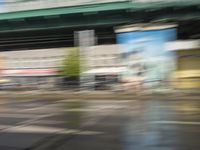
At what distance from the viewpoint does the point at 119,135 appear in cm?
1067

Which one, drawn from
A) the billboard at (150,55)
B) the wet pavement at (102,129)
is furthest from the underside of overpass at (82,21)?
the wet pavement at (102,129)

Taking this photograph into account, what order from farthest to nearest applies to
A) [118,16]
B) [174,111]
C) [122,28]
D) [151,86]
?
[118,16] < [122,28] < [151,86] < [174,111]

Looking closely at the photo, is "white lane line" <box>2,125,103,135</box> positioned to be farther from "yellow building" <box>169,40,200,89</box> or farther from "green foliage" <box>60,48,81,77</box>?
"green foliage" <box>60,48,81,77</box>

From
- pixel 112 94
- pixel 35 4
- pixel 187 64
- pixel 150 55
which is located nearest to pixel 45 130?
pixel 112 94

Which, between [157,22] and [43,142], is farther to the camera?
[157,22]

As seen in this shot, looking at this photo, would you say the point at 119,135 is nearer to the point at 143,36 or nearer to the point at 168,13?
the point at 143,36

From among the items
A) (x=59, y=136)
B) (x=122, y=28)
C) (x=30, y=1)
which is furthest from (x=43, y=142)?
(x=30, y=1)

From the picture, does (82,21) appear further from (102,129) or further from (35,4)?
(102,129)

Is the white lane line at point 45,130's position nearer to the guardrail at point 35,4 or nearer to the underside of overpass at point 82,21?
the underside of overpass at point 82,21

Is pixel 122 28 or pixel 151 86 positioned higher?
pixel 122 28

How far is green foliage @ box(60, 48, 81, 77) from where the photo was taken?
2902 cm

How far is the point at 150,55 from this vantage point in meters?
26.5

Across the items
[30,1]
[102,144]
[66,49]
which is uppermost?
[30,1]

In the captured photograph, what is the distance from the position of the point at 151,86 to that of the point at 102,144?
16.5 meters
